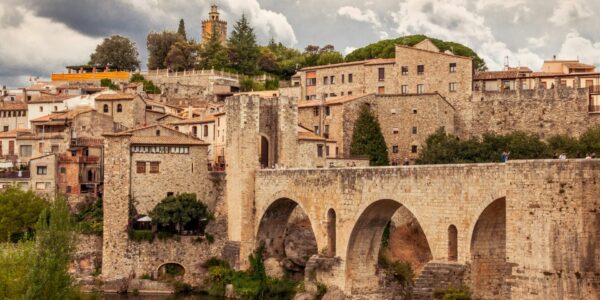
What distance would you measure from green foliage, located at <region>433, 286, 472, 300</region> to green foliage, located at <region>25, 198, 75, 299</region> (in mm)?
14089

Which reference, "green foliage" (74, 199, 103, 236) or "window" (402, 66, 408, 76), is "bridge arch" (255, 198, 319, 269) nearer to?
"green foliage" (74, 199, 103, 236)

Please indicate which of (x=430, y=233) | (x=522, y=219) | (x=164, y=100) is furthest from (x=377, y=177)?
(x=164, y=100)

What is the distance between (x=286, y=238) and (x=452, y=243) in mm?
18332

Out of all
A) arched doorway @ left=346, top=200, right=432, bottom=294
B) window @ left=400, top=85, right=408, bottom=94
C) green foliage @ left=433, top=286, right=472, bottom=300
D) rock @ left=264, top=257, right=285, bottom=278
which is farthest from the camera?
window @ left=400, top=85, right=408, bottom=94

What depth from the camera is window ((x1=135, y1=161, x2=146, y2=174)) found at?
182ft

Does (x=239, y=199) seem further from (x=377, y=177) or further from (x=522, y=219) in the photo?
(x=522, y=219)

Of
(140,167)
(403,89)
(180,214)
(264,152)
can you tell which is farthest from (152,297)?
(403,89)

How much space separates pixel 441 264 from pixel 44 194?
31.5 metres

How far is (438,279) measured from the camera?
115 feet

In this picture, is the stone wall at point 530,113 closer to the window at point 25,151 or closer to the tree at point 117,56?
the window at point 25,151

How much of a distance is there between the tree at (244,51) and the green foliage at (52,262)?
55277mm

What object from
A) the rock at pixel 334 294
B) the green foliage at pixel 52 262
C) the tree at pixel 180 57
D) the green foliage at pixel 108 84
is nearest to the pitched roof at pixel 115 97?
the green foliage at pixel 108 84

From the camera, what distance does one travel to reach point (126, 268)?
53844 mm

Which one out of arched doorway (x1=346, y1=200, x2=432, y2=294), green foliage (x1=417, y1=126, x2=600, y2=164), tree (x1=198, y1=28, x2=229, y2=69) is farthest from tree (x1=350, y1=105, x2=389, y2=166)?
tree (x1=198, y1=28, x2=229, y2=69)
